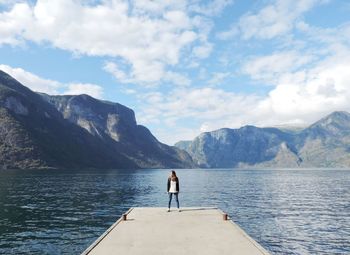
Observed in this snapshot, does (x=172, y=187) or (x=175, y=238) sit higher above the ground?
(x=172, y=187)

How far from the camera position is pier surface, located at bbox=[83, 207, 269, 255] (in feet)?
52.1

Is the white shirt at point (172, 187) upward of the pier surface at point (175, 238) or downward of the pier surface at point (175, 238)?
upward

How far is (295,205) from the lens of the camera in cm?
5866

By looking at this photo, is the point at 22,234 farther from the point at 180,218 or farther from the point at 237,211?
the point at 237,211

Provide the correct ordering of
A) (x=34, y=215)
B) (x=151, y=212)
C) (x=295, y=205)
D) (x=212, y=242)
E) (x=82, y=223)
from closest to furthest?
(x=212, y=242)
(x=151, y=212)
(x=82, y=223)
(x=34, y=215)
(x=295, y=205)

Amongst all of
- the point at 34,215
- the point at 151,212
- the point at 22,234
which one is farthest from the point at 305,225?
the point at 34,215

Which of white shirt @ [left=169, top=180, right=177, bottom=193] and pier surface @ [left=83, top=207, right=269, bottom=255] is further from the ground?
white shirt @ [left=169, top=180, right=177, bottom=193]

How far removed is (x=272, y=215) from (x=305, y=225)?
7.36m

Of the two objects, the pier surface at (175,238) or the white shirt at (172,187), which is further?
the white shirt at (172,187)

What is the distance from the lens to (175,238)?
18.7 metres

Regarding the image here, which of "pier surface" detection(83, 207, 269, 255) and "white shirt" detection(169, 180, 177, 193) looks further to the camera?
"white shirt" detection(169, 180, 177, 193)

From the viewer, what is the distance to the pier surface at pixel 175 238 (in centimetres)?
1588

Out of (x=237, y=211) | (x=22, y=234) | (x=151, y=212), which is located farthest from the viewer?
(x=237, y=211)

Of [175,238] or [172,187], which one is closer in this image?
[175,238]
